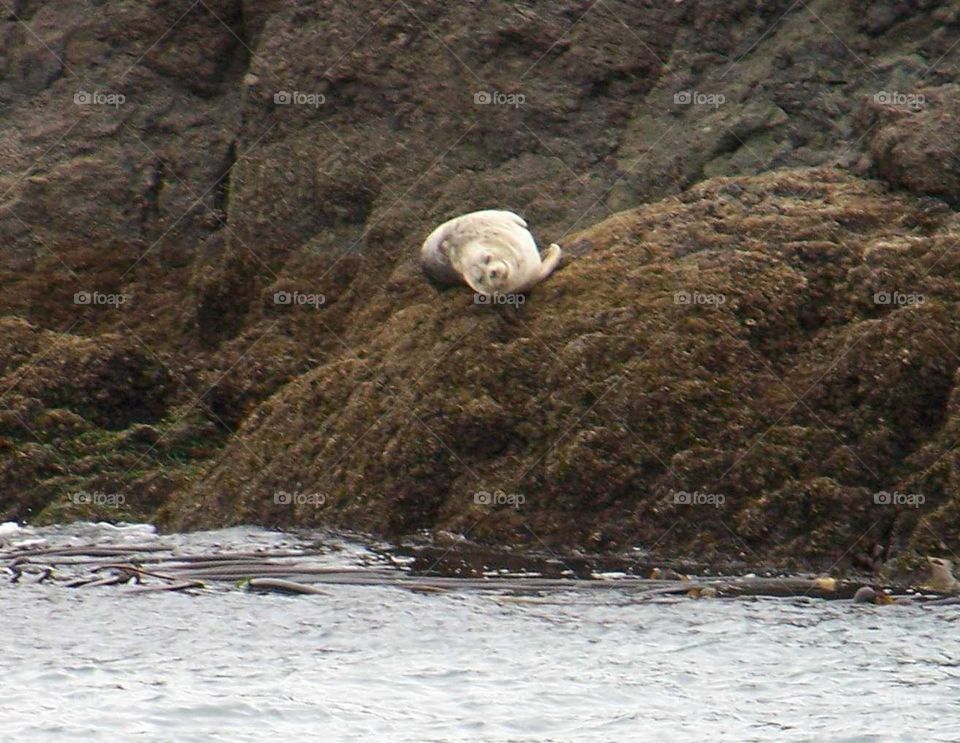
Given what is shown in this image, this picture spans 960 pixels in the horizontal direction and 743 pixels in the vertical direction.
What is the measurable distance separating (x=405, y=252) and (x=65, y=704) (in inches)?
235

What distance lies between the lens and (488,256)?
1055 centimetres

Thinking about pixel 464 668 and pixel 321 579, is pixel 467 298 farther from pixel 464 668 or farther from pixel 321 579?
pixel 464 668

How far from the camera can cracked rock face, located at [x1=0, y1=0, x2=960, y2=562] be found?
32.0 feet

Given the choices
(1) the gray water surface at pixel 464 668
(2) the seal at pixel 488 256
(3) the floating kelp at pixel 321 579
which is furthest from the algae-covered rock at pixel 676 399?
(1) the gray water surface at pixel 464 668

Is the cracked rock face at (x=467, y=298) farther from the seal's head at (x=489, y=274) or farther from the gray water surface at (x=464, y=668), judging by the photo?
the gray water surface at (x=464, y=668)

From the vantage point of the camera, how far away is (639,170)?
41.2ft

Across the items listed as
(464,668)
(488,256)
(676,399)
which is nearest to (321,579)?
(464,668)

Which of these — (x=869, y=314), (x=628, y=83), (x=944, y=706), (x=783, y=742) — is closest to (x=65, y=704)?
(x=783, y=742)

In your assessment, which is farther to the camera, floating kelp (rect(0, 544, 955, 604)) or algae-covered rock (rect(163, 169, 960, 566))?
algae-covered rock (rect(163, 169, 960, 566))

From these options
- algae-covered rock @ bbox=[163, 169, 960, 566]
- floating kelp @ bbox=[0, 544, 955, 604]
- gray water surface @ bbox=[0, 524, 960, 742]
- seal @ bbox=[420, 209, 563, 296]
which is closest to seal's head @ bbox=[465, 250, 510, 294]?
seal @ bbox=[420, 209, 563, 296]

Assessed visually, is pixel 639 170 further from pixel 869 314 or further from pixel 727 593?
pixel 727 593

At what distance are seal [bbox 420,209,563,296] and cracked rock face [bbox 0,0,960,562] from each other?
19 cm

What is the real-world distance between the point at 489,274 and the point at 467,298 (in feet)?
1.09

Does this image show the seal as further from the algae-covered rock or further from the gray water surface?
the gray water surface
